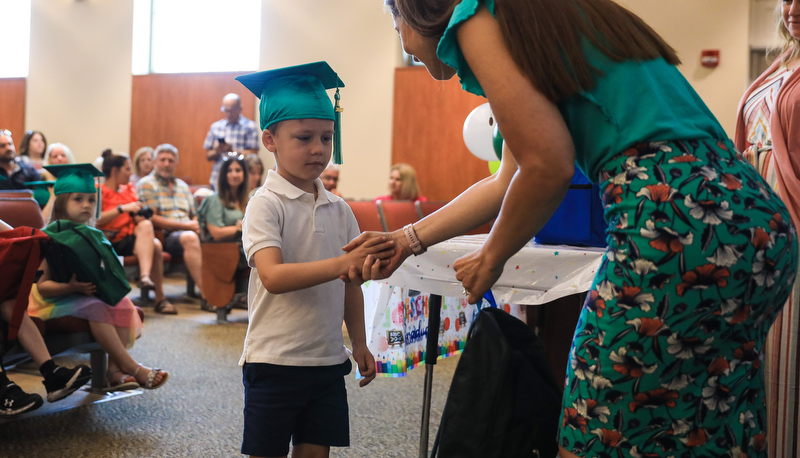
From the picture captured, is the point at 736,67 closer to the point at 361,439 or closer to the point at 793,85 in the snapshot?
the point at 793,85

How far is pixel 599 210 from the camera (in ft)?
6.07

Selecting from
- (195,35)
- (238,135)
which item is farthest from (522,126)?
(195,35)

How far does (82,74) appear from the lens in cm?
962

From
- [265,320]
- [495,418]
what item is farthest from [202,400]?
[495,418]

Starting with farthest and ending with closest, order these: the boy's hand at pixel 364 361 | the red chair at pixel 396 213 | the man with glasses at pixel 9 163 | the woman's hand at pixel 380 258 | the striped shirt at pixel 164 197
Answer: the striped shirt at pixel 164 197, the man with glasses at pixel 9 163, the red chair at pixel 396 213, the boy's hand at pixel 364 361, the woman's hand at pixel 380 258

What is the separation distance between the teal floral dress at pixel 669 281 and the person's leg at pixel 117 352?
7.47ft

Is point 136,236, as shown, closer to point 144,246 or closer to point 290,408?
point 144,246

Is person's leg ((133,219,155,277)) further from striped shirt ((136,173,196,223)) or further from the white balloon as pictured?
the white balloon

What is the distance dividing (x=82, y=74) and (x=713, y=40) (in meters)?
8.11

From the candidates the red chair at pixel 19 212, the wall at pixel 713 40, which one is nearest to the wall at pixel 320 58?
the wall at pixel 713 40

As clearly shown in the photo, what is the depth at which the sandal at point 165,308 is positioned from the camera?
203 inches

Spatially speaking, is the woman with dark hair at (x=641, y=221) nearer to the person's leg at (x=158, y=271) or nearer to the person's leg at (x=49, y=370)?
the person's leg at (x=49, y=370)

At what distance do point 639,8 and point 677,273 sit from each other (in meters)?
6.84

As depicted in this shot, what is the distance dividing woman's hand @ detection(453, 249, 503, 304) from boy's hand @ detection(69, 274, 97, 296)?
2173mm
